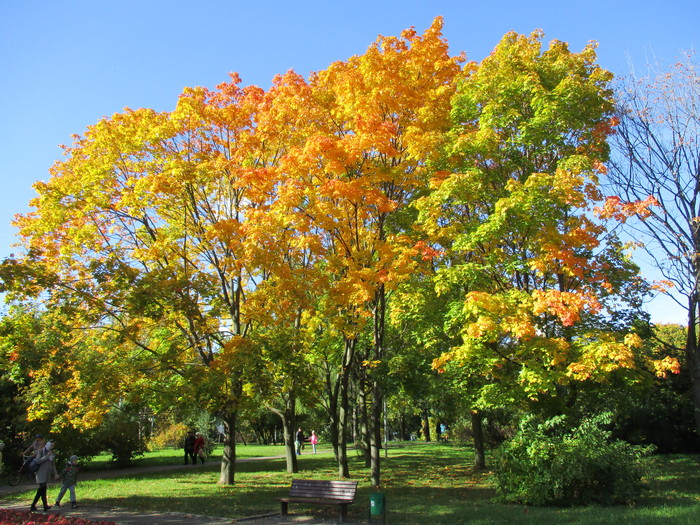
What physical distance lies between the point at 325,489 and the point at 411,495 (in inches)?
137

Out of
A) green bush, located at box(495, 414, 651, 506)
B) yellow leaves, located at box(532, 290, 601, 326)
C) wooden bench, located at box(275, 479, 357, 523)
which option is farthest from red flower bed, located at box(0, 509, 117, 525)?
yellow leaves, located at box(532, 290, 601, 326)

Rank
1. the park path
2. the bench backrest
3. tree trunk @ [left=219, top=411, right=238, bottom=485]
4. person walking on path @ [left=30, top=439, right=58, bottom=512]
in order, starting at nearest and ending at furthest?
the park path < the bench backrest < person walking on path @ [left=30, top=439, right=58, bottom=512] < tree trunk @ [left=219, top=411, right=238, bottom=485]

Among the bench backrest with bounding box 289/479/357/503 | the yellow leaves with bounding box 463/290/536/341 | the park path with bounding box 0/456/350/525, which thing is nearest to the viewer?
the park path with bounding box 0/456/350/525

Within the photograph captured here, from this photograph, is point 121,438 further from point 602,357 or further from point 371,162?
point 602,357

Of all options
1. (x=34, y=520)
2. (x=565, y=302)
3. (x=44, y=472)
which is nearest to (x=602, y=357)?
(x=565, y=302)

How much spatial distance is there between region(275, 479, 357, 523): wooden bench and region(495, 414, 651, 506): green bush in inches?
143

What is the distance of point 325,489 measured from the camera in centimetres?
992

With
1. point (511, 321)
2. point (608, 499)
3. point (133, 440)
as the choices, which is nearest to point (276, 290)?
point (511, 321)

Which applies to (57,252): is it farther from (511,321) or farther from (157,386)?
(511,321)

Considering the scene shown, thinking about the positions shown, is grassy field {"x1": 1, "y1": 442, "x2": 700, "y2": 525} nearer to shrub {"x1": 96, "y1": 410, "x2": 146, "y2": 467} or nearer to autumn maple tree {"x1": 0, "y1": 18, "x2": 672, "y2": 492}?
autumn maple tree {"x1": 0, "y1": 18, "x2": 672, "y2": 492}

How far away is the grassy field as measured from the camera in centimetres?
869

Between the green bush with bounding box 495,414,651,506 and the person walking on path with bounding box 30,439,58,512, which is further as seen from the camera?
the person walking on path with bounding box 30,439,58,512

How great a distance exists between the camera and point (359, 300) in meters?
12.6

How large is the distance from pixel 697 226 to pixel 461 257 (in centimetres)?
634
